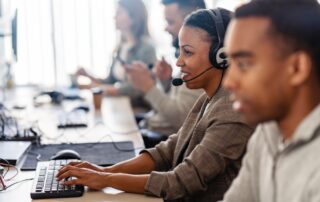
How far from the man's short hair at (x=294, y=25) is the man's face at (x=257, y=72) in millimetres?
13

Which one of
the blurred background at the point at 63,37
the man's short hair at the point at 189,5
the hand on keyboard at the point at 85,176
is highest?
the man's short hair at the point at 189,5

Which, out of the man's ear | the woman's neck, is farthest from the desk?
the man's ear

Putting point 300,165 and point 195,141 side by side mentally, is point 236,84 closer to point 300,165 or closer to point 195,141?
point 300,165

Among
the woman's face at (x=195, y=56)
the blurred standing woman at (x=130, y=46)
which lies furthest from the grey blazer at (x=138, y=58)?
the woman's face at (x=195, y=56)

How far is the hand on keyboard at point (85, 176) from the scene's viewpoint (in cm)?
138

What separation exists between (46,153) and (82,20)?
2.04m

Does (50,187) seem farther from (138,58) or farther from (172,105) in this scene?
(138,58)

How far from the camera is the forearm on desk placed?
154 cm

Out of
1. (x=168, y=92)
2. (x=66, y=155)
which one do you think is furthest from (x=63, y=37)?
(x=66, y=155)

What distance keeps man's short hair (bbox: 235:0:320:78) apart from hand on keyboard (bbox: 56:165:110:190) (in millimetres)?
700

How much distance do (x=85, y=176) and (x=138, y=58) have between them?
1.66 meters

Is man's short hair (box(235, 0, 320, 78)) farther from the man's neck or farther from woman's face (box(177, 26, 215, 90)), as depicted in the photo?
woman's face (box(177, 26, 215, 90))

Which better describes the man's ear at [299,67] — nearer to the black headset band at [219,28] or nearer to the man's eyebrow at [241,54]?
the man's eyebrow at [241,54]

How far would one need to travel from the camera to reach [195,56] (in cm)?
148
